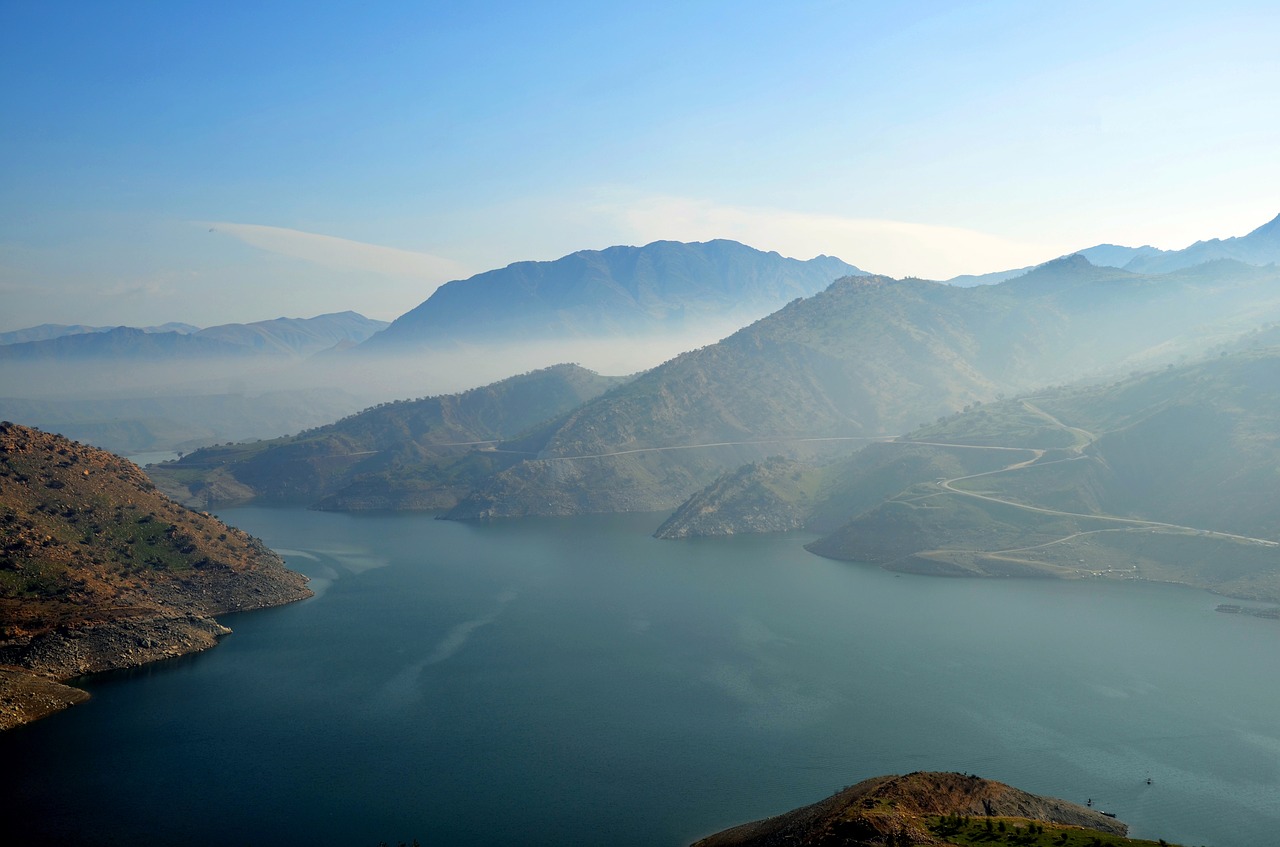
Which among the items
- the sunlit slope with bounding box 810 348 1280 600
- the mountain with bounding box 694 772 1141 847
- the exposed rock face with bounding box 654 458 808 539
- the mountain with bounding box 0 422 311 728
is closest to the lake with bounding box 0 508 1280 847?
the mountain with bounding box 0 422 311 728

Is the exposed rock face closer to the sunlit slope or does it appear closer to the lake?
the sunlit slope

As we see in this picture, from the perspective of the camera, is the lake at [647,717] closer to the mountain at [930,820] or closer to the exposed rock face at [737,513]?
the mountain at [930,820]

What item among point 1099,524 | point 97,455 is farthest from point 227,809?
point 1099,524

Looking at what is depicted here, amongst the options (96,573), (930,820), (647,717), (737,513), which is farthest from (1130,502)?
(96,573)

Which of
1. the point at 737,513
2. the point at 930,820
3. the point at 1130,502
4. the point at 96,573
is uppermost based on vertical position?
the point at 96,573

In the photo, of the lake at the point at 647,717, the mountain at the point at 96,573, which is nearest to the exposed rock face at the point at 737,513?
the lake at the point at 647,717

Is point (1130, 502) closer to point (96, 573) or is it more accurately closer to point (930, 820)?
point (930, 820)
